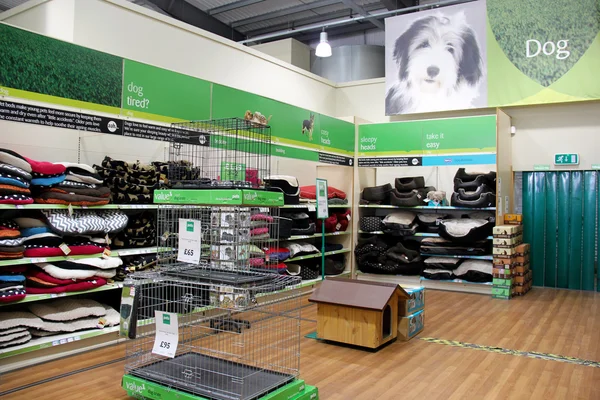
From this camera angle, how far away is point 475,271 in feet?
24.2

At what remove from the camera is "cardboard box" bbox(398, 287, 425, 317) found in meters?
4.95

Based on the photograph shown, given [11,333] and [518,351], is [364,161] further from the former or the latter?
[11,333]

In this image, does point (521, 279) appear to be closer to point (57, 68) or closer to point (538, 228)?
point (538, 228)

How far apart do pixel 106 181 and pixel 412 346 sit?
3198mm

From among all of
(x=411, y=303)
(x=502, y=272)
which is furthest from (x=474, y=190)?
(x=411, y=303)

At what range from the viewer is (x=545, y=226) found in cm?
818

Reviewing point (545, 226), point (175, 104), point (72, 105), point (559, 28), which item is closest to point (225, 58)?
point (175, 104)

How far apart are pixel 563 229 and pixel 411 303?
4.29 metres

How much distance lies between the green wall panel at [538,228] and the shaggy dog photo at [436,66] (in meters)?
1.72

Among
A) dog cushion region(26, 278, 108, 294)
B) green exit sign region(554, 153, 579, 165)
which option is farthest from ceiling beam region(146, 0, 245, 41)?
green exit sign region(554, 153, 579, 165)

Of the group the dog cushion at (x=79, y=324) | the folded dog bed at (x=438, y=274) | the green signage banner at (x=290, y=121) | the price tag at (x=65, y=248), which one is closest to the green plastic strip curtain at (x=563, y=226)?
the folded dog bed at (x=438, y=274)

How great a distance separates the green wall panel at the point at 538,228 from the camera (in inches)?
322

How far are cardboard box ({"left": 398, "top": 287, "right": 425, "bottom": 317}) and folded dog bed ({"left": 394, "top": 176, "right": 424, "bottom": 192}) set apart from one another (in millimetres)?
3006

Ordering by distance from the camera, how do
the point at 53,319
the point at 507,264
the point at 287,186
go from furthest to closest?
the point at 507,264 → the point at 287,186 → the point at 53,319
